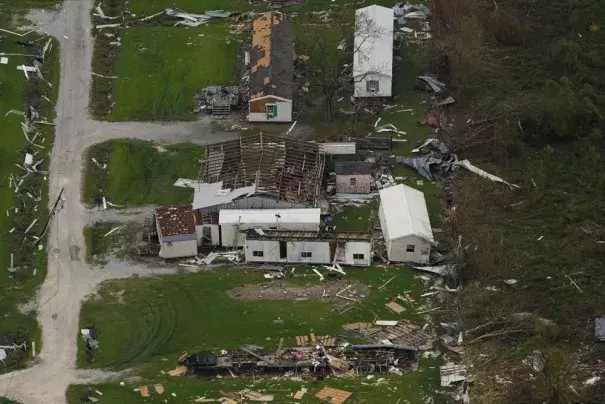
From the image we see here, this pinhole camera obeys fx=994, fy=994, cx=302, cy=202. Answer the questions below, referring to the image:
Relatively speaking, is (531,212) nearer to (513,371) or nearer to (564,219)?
(564,219)

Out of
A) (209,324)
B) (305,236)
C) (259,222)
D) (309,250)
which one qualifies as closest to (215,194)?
(259,222)

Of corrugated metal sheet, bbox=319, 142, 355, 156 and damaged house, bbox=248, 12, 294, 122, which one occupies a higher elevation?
damaged house, bbox=248, 12, 294, 122

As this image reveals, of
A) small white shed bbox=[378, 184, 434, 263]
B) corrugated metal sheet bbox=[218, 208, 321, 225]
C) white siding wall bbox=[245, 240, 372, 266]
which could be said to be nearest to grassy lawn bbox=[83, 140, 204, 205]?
corrugated metal sheet bbox=[218, 208, 321, 225]

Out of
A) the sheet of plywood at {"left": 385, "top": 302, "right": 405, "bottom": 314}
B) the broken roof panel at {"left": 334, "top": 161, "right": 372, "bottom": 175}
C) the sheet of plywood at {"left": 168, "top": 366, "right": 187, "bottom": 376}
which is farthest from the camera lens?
the broken roof panel at {"left": 334, "top": 161, "right": 372, "bottom": 175}

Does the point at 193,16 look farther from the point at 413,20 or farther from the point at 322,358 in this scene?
the point at 322,358

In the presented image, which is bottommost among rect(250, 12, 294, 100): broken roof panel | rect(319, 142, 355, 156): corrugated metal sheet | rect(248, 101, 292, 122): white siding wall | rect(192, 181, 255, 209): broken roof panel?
rect(192, 181, 255, 209): broken roof panel

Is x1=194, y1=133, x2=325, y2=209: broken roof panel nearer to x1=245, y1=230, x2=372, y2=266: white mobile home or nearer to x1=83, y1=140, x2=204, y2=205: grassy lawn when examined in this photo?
x1=83, y1=140, x2=204, y2=205: grassy lawn

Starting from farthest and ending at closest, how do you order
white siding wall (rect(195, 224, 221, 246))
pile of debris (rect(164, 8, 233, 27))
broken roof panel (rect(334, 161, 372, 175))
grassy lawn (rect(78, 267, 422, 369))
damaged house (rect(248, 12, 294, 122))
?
pile of debris (rect(164, 8, 233, 27)), damaged house (rect(248, 12, 294, 122)), broken roof panel (rect(334, 161, 372, 175)), white siding wall (rect(195, 224, 221, 246)), grassy lawn (rect(78, 267, 422, 369))
